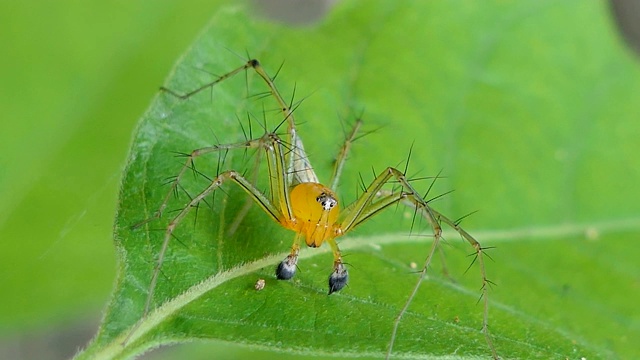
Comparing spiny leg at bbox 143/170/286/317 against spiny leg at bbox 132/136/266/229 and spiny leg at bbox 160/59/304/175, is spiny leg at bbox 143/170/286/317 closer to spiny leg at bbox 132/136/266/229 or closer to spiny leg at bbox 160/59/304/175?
spiny leg at bbox 132/136/266/229

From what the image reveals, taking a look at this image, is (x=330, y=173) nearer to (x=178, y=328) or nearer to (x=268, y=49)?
(x=268, y=49)

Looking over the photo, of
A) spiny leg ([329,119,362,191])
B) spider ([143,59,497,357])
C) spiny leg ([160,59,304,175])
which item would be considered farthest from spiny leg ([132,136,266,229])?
spiny leg ([329,119,362,191])

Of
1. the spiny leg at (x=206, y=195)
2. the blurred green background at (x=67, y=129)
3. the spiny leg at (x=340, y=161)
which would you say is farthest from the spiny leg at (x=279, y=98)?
the blurred green background at (x=67, y=129)

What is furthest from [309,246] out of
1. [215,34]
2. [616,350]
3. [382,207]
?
[616,350]

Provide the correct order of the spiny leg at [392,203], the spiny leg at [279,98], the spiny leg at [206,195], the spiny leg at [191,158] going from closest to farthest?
the spiny leg at [206,195] → the spiny leg at [191,158] → the spiny leg at [392,203] → the spiny leg at [279,98]

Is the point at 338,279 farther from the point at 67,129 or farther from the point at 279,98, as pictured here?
the point at 67,129

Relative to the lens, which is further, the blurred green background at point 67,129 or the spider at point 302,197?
the blurred green background at point 67,129

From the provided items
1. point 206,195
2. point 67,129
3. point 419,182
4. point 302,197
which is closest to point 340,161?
point 302,197

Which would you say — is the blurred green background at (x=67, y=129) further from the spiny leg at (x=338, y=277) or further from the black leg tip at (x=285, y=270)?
the spiny leg at (x=338, y=277)
